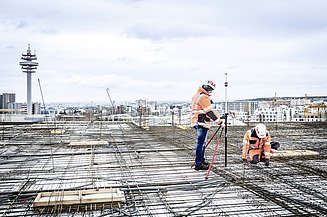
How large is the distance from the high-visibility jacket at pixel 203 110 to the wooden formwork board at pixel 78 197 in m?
1.96

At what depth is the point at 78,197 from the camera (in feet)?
10.4

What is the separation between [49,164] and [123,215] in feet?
9.44

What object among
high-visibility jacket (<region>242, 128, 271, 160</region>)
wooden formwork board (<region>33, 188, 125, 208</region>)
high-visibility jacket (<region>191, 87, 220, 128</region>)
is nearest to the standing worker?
high-visibility jacket (<region>191, 87, 220, 128</region>)

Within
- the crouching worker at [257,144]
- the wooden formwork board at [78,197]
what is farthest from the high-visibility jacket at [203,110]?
the wooden formwork board at [78,197]

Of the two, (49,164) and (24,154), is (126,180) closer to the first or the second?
(49,164)

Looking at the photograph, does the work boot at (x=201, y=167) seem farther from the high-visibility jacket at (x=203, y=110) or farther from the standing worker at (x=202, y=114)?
the high-visibility jacket at (x=203, y=110)

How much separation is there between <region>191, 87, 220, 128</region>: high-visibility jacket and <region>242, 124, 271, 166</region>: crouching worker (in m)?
0.72

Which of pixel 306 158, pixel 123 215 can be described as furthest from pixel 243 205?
pixel 306 158

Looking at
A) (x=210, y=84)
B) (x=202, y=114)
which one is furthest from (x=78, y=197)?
(x=210, y=84)

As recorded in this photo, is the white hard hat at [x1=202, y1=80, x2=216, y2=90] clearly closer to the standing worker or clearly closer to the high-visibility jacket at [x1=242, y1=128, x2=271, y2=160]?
the standing worker

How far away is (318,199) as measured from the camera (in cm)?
325

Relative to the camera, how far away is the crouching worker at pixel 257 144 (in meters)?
4.90

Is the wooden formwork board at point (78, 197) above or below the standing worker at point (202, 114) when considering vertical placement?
below

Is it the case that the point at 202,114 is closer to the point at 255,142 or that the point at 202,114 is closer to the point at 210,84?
the point at 210,84
